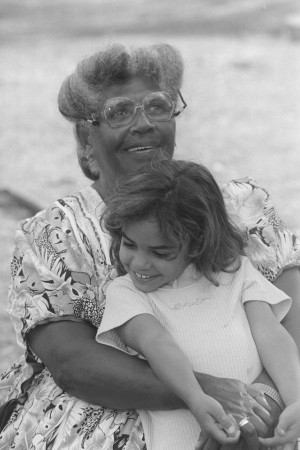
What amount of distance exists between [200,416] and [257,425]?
0.15 meters

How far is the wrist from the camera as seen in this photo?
2.73 metres

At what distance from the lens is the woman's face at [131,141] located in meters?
3.28

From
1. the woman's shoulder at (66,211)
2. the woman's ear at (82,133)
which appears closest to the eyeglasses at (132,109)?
the woman's ear at (82,133)

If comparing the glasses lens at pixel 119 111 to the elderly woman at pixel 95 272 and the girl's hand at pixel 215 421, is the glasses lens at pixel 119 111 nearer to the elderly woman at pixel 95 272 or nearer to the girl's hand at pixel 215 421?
the elderly woman at pixel 95 272

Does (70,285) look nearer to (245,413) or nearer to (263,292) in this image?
(263,292)

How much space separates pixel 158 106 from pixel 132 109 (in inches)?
3.7

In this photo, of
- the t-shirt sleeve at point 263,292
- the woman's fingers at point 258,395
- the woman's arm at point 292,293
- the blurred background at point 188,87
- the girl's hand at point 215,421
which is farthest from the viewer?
the blurred background at point 188,87

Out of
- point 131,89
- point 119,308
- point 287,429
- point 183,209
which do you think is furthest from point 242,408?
point 131,89

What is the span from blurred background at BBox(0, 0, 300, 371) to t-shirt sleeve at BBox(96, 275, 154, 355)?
2.34m

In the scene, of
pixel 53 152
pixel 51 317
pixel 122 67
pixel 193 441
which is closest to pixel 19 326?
pixel 51 317

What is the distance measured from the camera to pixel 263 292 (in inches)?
115

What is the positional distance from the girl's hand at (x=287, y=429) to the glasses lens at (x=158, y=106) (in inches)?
44.7

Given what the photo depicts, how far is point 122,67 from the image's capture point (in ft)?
10.9

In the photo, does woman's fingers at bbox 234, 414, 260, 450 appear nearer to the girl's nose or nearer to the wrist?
the wrist
